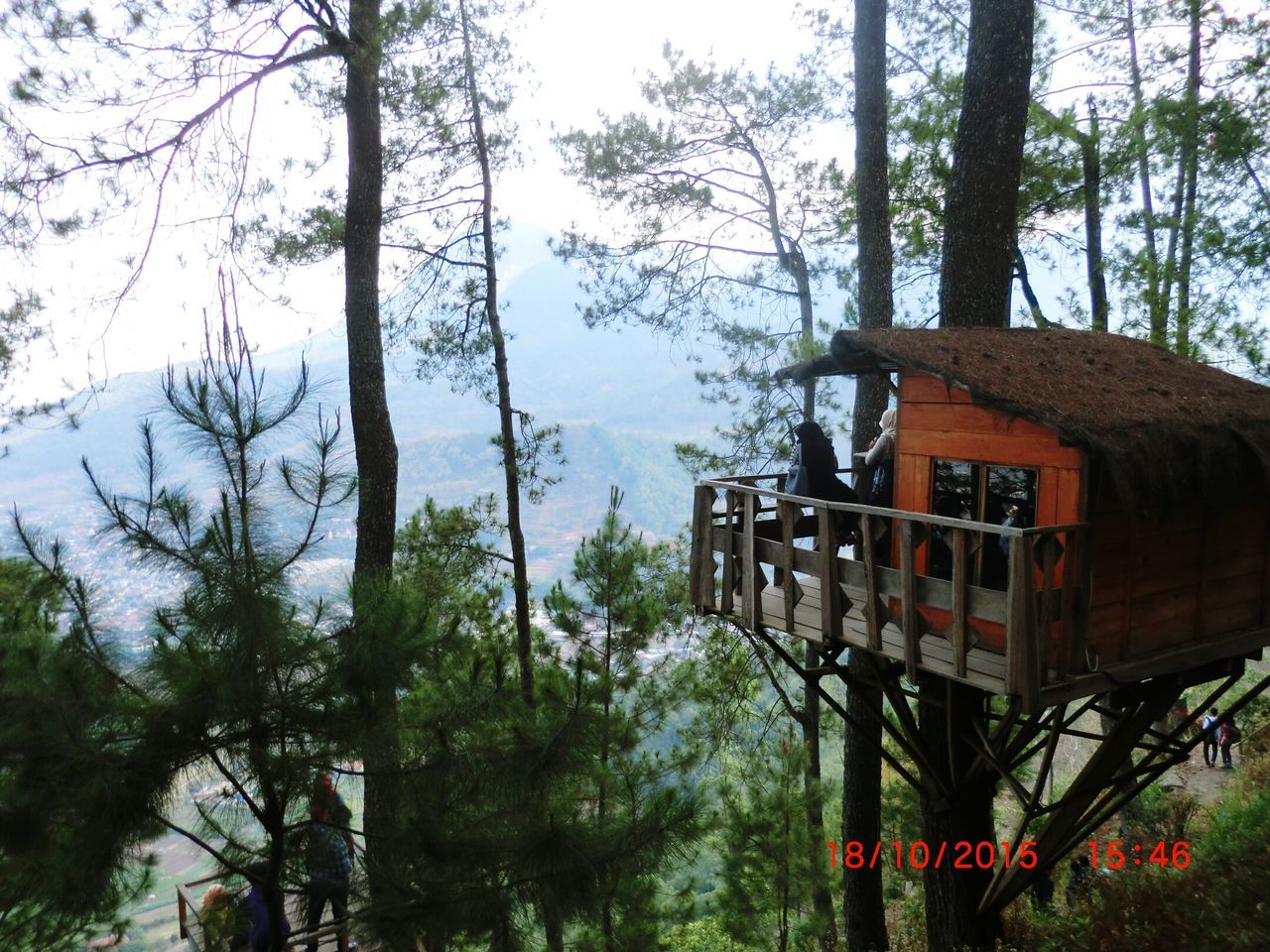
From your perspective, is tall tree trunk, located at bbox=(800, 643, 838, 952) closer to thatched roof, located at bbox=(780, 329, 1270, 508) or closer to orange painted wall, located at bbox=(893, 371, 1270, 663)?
orange painted wall, located at bbox=(893, 371, 1270, 663)

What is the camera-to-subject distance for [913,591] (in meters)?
4.69

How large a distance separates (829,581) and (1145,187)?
36.3ft

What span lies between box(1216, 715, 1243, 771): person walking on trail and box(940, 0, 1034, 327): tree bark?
10.3 m

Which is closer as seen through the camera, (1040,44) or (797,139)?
(1040,44)

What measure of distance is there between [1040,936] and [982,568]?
4.07m

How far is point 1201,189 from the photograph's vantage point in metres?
11.7

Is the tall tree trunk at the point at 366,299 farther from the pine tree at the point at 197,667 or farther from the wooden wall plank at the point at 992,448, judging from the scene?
the wooden wall plank at the point at 992,448

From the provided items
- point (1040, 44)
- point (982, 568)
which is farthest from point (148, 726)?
point (1040, 44)

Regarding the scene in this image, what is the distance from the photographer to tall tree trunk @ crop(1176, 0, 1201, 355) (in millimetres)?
10719

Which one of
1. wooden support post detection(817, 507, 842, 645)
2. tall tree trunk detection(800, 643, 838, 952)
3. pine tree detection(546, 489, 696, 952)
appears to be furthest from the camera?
tall tree trunk detection(800, 643, 838, 952)

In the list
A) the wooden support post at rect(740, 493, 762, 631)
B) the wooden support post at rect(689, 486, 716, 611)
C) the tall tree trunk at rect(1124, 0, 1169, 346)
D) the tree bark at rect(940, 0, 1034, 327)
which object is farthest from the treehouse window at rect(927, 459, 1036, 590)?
the tall tree trunk at rect(1124, 0, 1169, 346)

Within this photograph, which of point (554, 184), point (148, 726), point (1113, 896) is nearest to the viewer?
point (148, 726)

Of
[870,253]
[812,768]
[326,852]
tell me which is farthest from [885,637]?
[812,768]

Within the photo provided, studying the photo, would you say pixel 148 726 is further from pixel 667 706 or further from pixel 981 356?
pixel 667 706
